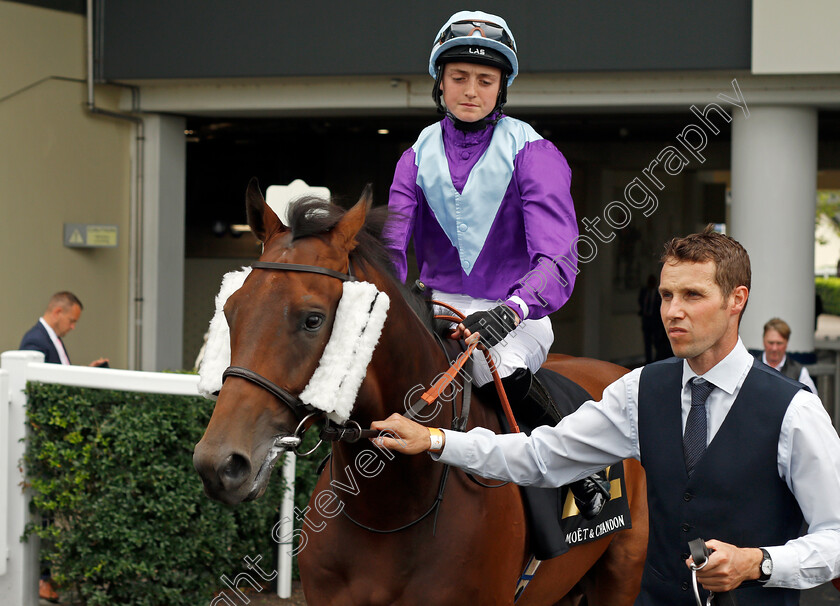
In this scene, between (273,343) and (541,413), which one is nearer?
(273,343)

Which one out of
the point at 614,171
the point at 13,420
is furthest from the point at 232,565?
the point at 614,171

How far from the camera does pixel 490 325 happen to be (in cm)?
264

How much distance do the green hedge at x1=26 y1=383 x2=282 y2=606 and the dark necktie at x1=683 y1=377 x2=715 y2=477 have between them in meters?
3.03

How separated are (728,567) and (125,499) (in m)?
3.40

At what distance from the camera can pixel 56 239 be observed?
9539mm

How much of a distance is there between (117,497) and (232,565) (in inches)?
26.8

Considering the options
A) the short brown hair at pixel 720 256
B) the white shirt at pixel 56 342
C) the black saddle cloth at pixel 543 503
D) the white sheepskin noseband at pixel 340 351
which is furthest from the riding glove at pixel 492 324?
the white shirt at pixel 56 342

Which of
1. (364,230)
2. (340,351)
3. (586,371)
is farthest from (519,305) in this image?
(586,371)

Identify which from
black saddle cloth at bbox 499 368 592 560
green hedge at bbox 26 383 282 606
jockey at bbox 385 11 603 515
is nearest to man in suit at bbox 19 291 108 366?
green hedge at bbox 26 383 282 606

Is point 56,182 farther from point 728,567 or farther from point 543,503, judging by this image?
point 728,567

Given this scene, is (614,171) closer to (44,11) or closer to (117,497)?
(44,11)

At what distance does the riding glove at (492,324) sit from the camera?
8.66ft

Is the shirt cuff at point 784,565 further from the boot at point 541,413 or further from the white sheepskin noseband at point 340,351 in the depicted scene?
the boot at point 541,413

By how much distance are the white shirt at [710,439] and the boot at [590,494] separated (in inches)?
25.5
